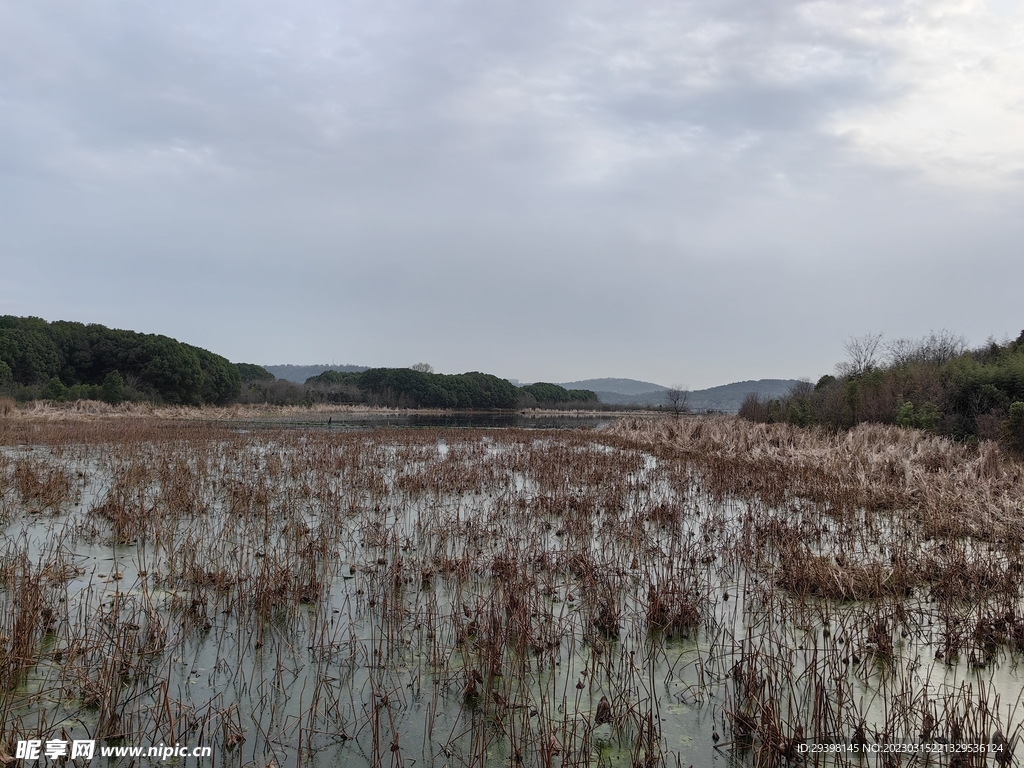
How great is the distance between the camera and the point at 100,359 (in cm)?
5372

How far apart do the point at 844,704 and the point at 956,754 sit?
64 centimetres

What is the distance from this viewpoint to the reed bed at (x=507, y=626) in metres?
3.26

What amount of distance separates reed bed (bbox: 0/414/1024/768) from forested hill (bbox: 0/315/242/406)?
46.6 m

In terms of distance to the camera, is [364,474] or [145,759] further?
[364,474]

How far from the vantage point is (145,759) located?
304cm

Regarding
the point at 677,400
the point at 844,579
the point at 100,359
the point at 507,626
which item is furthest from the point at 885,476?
the point at 100,359

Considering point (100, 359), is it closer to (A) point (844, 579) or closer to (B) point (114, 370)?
(B) point (114, 370)

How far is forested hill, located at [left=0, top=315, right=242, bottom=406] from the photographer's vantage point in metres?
46.8

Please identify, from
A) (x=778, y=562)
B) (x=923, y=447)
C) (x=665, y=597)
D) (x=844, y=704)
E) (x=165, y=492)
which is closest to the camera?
(x=844, y=704)

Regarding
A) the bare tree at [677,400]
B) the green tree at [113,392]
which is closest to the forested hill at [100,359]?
the green tree at [113,392]

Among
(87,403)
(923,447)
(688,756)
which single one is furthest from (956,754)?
(87,403)

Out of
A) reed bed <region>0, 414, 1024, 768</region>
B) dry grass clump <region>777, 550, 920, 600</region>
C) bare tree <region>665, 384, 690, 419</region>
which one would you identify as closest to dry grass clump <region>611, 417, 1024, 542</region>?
reed bed <region>0, 414, 1024, 768</region>

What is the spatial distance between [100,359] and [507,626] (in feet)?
207

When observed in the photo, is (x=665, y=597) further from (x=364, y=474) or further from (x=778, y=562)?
(x=364, y=474)
